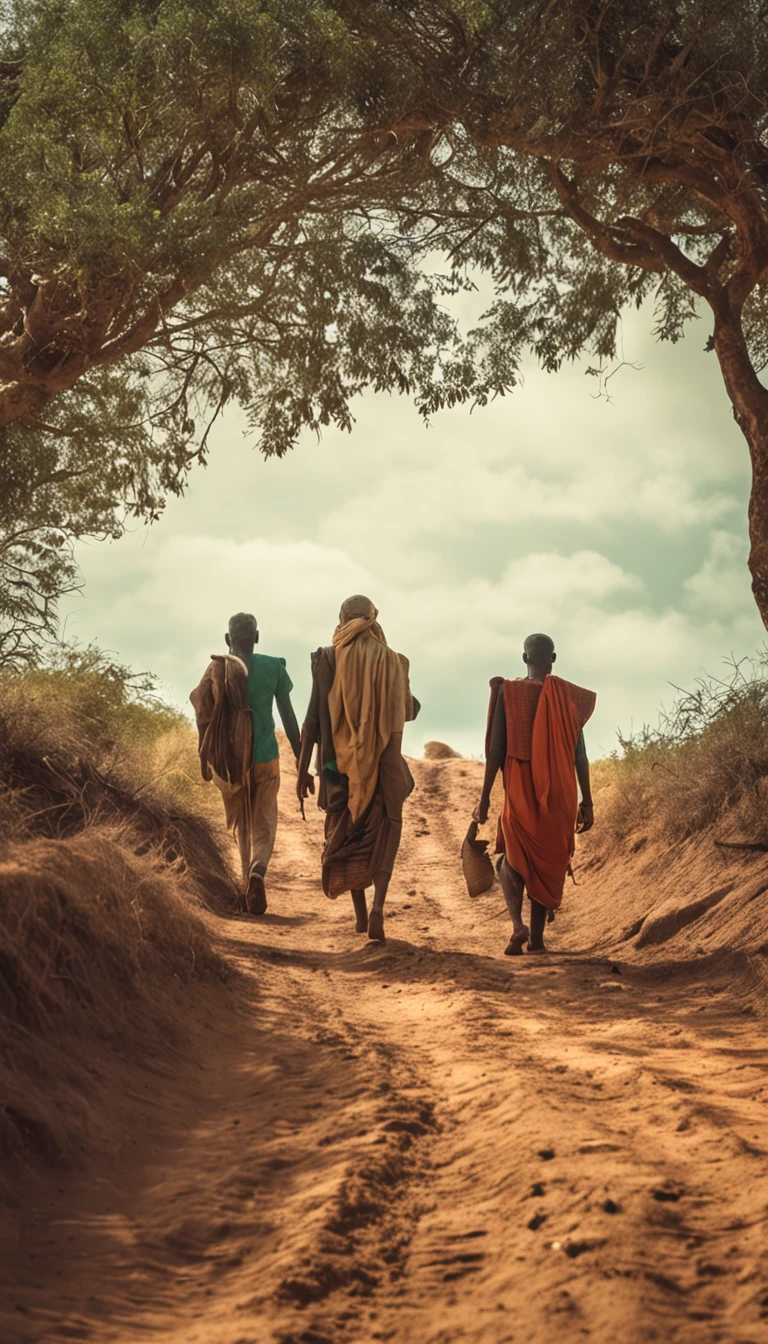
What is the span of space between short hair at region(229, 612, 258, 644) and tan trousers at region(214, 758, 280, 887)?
114 cm

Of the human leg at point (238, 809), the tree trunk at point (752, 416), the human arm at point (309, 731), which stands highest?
the tree trunk at point (752, 416)

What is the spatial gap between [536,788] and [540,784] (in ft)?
0.17

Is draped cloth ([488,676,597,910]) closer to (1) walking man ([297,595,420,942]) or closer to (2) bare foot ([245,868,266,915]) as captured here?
(1) walking man ([297,595,420,942])

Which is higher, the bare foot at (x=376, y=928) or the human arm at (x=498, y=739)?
the human arm at (x=498, y=739)

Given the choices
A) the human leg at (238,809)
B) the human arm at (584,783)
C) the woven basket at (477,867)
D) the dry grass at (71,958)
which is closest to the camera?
the dry grass at (71,958)

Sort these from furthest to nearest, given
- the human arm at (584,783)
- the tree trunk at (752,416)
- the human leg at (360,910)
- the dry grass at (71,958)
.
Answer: the tree trunk at (752,416) → the human leg at (360,910) → the human arm at (584,783) → the dry grass at (71,958)

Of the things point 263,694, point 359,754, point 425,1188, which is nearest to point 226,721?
point 263,694

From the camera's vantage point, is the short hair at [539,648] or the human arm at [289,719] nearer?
the short hair at [539,648]

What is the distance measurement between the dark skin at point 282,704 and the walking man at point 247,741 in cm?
1

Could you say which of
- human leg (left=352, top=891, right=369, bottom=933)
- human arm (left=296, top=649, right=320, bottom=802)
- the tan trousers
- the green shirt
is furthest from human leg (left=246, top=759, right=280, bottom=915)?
human leg (left=352, top=891, right=369, bottom=933)

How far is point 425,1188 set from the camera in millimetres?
4023

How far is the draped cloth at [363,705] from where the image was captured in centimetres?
939

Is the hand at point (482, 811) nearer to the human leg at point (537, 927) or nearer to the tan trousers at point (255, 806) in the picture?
the human leg at point (537, 927)

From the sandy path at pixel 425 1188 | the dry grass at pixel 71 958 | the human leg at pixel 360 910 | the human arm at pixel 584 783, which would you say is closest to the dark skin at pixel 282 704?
the human leg at pixel 360 910
